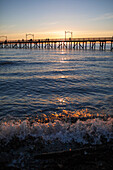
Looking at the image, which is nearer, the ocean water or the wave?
the wave

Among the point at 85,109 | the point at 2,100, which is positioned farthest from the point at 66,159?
the point at 2,100

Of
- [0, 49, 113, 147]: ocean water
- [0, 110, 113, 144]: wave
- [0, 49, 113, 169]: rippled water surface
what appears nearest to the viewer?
[0, 49, 113, 169]: rippled water surface

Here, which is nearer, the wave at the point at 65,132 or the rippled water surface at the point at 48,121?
the rippled water surface at the point at 48,121

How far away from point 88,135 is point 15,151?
78.0 inches

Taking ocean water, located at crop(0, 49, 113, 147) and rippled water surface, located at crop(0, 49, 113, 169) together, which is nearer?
rippled water surface, located at crop(0, 49, 113, 169)

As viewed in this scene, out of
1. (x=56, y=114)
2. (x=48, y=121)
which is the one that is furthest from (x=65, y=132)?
(x=56, y=114)

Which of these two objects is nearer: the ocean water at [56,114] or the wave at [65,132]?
the wave at [65,132]

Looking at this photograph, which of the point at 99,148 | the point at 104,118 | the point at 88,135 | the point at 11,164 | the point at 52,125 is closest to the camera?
the point at 11,164

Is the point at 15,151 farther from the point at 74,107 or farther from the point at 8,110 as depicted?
the point at 74,107

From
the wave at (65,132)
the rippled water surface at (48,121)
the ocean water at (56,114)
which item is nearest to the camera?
the rippled water surface at (48,121)

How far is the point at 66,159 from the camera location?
3.06 m

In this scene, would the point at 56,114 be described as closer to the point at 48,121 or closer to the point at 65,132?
the point at 48,121

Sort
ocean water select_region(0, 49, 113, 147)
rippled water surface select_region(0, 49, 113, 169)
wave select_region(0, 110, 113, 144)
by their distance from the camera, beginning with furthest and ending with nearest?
ocean water select_region(0, 49, 113, 147), wave select_region(0, 110, 113, 144), rippled water surface select_region(0, 49, 113, 169)

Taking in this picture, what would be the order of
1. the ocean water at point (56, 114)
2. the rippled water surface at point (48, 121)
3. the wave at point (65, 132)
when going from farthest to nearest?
the ocean water at point (56, 114), the wave at point (65, 132), the rippled water surface at point (48, 121)
